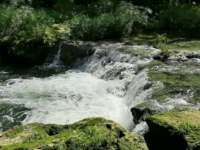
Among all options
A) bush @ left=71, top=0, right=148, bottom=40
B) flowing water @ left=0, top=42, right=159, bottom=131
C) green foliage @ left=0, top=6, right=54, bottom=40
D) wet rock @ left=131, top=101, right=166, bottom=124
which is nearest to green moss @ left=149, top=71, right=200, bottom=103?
flowing water @ left=0, top=42, right=159, bottom=131

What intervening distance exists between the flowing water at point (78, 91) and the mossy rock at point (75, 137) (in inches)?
105

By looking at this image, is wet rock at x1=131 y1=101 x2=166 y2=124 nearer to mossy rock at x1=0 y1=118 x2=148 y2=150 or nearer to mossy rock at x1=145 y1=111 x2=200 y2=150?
mossy rock at x1=0 y1=118 x2=148 y2=150

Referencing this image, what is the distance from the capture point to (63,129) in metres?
3.58

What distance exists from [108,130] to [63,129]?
558 millimetres

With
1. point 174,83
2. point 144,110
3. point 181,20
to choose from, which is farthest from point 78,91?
point 181,20

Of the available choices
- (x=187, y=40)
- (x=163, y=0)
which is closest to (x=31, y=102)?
(x=187, y=40)

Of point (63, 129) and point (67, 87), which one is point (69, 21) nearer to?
point (67, 87)

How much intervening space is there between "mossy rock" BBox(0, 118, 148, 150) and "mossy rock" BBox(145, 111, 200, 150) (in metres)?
0.20

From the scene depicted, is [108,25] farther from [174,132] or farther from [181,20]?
[174,132]

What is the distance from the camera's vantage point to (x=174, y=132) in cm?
298

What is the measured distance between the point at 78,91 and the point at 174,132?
5.47 metres

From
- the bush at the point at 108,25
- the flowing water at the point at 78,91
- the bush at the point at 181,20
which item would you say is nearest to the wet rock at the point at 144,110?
the flowing water at the point at 78,91

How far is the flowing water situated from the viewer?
681 cm

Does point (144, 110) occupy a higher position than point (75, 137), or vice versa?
point (75, 137)
